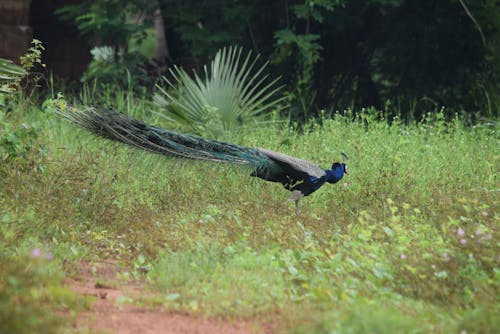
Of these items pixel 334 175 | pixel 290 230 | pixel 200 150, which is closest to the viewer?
pixel 290 230

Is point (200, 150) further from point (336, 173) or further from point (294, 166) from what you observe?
point (336, 173)

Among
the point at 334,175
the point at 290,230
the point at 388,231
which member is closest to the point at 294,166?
the point at 334,175

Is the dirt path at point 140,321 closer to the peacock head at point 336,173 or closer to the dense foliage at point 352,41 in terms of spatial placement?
the peacock head at point 336,173

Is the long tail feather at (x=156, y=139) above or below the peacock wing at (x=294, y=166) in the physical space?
above

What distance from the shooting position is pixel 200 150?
691cm

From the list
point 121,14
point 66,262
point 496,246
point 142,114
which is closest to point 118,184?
point 66,262

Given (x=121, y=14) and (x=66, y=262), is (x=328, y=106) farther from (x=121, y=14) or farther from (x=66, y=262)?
(x=66, y=262)

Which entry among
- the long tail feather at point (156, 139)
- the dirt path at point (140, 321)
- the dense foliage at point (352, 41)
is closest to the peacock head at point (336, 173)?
the long tail feather at point (156, 139)

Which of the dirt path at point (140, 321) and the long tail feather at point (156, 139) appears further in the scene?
the long tail feather at point (156, 139)

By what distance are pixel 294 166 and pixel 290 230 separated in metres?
1.05

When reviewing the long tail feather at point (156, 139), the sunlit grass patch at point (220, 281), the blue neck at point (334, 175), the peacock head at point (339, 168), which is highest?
the long tail feather at point (156, 139)

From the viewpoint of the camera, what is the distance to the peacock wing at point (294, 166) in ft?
22.3

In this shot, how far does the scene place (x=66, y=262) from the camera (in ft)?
17.6

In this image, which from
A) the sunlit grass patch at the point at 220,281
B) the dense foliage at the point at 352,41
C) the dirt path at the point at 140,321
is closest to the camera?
the dirt path at the point at 140,321
